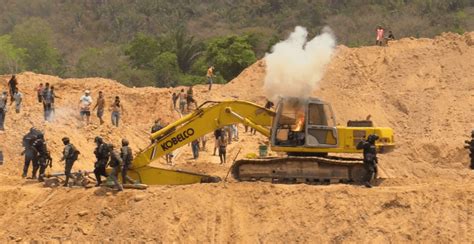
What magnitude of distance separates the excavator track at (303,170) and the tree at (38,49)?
46.6m

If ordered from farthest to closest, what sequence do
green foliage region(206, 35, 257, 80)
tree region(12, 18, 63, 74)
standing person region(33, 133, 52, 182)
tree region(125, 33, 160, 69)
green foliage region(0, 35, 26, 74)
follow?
tree region(12, 18, 63, 74) → green foliage region(0, 35, 26, 74) → tree region(125, 33, 160, 69) → green foliage region(206, 35, 257, 80) → standing person region(33, 133, 52, 182)

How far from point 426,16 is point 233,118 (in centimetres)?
5742

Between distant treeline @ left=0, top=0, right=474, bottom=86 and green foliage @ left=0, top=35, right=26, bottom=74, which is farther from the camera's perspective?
green foliage @ left=0, top=35, right=26, bottom=74

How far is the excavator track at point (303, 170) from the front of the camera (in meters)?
23.0

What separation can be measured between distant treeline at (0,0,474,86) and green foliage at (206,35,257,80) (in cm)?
6

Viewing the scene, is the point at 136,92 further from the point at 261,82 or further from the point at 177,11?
the point at 177,11

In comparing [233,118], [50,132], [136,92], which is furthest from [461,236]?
[136,92]

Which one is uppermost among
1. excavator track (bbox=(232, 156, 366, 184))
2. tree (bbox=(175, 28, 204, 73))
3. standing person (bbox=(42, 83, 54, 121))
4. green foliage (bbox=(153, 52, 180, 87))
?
tree (bbox=(175, 28, 204, 73))

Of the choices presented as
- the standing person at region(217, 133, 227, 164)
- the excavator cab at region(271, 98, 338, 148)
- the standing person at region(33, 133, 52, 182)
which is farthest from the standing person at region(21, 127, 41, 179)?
the standing person at region(217, 133, 227, 164)

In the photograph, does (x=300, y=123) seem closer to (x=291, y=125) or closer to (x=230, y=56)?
(x=291, y=125)

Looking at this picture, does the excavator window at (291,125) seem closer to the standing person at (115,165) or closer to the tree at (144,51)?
the standing person at (115,165)

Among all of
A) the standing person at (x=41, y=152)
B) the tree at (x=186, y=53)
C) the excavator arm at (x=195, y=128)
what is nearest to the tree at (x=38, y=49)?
the tree at (x=186, y=53)

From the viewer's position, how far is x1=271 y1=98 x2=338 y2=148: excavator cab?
Result: 2323cm

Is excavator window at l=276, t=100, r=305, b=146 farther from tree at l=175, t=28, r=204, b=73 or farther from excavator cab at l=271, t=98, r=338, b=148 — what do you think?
tree at l=175, t=28, r=204, b=73
